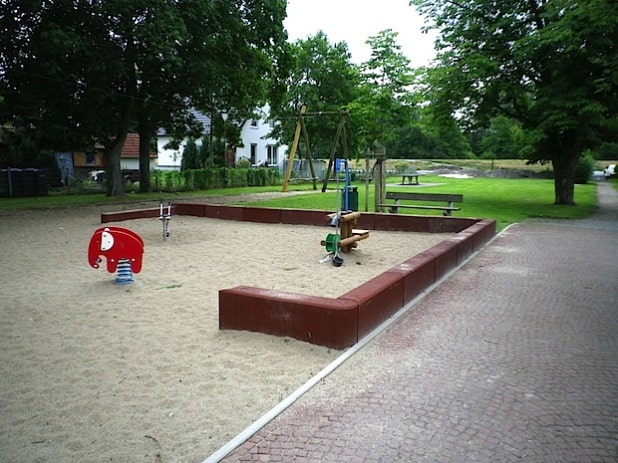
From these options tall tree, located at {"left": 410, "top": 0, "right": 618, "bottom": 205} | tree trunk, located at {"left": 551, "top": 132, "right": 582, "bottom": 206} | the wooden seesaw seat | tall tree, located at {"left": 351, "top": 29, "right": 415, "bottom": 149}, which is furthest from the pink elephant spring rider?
tall tree, located at {"left": 351, "top": 29, "right": 415, "bottom": 149}

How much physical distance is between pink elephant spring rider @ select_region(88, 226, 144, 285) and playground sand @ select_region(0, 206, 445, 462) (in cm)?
25

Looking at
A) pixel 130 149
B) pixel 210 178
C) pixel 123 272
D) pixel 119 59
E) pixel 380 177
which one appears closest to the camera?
pixel 123 272

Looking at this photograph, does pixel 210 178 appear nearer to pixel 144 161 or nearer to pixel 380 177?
pixel 144 161

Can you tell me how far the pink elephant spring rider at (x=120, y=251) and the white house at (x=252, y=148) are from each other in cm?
3948

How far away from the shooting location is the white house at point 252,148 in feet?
157

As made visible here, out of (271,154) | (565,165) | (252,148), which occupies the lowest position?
(565,165)

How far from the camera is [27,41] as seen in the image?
1802cm

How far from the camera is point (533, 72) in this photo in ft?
70.5

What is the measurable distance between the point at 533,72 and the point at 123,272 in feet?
64.0

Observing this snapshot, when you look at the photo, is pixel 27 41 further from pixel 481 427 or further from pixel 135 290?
pixel 481 427

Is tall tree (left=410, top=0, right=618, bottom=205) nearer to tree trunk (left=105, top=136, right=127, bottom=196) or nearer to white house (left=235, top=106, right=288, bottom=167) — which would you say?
tree trunk (left=105, top=136, right=127, bottom=196)

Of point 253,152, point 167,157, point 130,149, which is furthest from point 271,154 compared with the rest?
point 130,149

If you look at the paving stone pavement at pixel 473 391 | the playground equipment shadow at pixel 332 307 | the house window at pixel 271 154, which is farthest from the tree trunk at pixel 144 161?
the house window at pixel 271 154

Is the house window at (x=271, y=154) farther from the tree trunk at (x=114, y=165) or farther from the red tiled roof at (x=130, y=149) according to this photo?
the tree trunk at (x=114, y=165)
